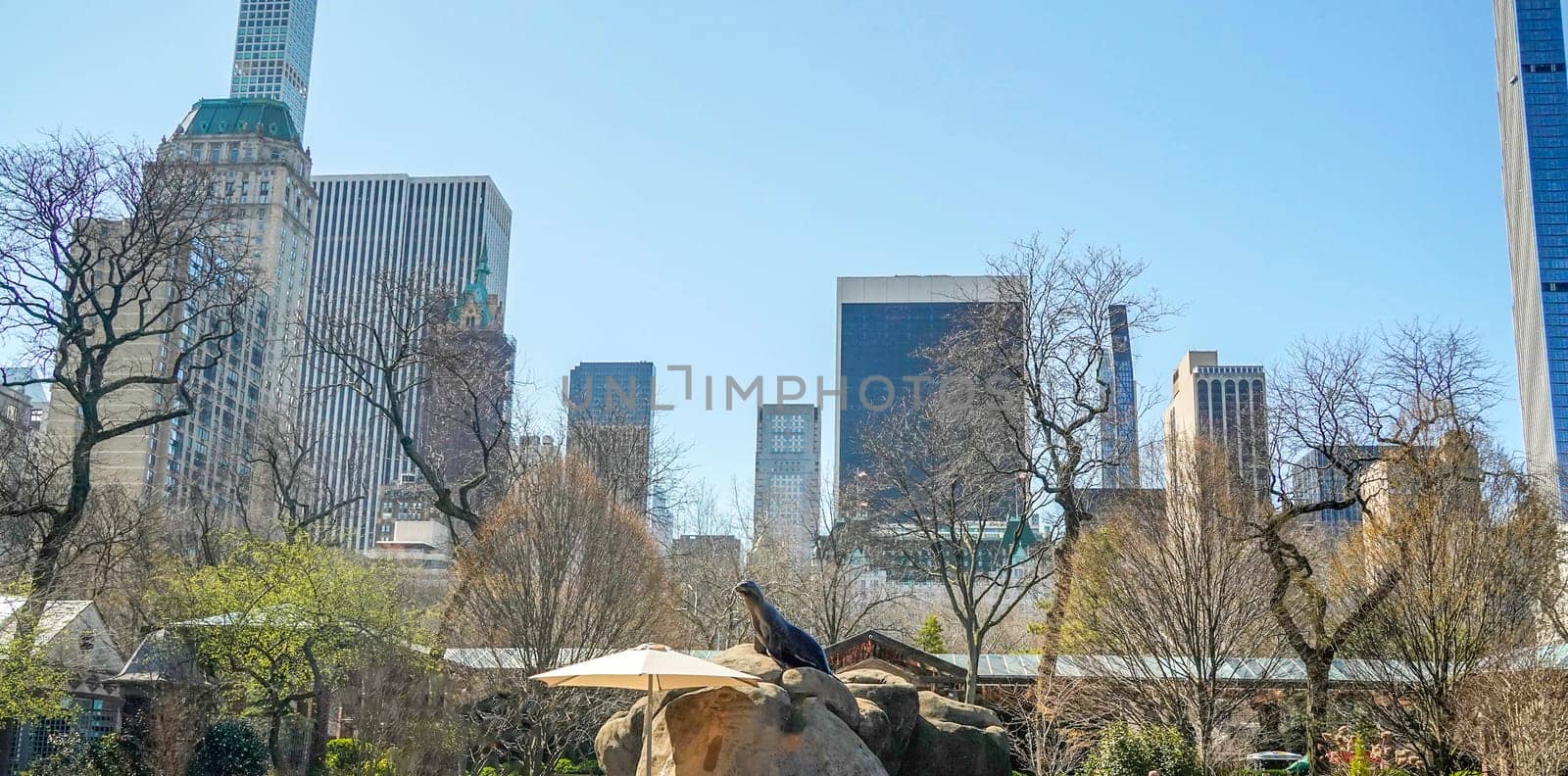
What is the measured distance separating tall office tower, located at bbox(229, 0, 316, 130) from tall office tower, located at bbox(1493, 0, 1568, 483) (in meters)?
135

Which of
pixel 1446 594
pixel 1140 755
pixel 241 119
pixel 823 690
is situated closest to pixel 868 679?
pixel 823 690

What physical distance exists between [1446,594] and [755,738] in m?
14.1

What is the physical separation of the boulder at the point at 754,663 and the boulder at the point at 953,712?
3195 mm

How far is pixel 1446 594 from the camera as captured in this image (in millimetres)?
20969

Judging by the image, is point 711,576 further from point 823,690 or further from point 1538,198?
point 1538,198

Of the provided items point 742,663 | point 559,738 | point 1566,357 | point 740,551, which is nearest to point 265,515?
point 740,551

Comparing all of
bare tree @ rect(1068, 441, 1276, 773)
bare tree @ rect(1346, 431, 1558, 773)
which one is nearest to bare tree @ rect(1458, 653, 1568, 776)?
bare tree @ rect(1346, 431, 1558, 773)

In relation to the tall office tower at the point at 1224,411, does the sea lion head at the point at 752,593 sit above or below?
below

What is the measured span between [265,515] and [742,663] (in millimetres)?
54226

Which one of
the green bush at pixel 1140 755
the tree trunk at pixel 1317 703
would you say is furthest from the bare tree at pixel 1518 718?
the green bush at pixel 1140 755

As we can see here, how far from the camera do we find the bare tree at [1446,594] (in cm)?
2086

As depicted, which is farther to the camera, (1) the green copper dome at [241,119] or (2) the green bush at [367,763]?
(1) the green copper dome at [241,119]

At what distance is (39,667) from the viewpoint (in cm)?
1894

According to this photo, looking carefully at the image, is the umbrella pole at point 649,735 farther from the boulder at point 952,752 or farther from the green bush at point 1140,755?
the green bush at point 1140,755
